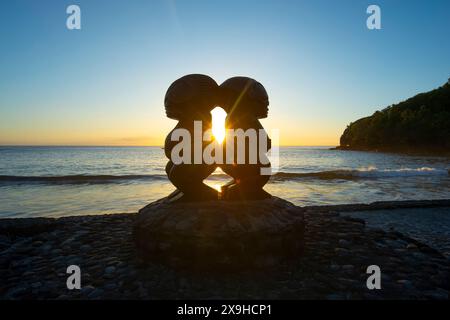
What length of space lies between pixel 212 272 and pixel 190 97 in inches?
87.1

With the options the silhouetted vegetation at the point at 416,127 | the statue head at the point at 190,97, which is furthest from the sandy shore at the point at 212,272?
the silhouetted vegetation at the point at 416,127

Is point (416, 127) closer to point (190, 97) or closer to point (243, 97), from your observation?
point (243, 97)

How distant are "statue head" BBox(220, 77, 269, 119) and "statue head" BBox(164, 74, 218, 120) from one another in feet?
0.68

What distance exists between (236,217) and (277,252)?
649 millimetres

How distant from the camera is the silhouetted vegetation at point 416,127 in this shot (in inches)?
2463

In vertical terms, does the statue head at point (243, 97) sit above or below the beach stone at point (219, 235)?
Result: above

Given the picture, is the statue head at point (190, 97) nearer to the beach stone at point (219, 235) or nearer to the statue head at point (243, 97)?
the statue head at point (243, 97)

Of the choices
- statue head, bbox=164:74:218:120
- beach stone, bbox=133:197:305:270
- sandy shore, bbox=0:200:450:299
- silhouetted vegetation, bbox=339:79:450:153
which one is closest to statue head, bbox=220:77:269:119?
statue head, bbox=164:74:218:120

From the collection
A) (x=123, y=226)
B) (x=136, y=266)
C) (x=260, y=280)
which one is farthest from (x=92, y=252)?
(x=260, y=280)

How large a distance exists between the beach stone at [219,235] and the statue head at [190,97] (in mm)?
1226

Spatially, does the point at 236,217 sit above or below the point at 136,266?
above

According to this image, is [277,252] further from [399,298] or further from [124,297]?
[124,297]
